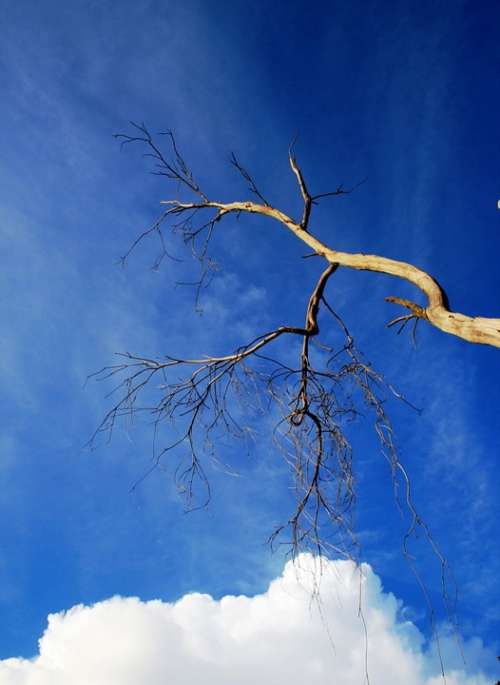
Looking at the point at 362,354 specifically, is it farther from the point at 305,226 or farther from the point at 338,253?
the point at 305,226

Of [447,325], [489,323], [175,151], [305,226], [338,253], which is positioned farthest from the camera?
[175,151]

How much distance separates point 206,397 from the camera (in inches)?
142

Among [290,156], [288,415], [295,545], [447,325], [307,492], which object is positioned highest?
[290,156]

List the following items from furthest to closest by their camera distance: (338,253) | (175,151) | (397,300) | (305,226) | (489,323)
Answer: (175,151)
(305,226)
(338,253)
(397,300)
(489,323)

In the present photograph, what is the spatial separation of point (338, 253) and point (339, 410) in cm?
110

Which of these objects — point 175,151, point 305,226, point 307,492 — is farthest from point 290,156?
point 307,492

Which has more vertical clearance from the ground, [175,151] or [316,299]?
[175,151]

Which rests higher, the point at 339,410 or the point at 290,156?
the point at 290,156

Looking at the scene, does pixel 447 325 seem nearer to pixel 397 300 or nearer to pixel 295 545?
pixel 397 300

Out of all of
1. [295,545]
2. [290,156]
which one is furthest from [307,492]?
[290,156]

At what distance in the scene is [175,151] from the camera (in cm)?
418

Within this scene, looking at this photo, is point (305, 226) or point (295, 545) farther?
point (305, 226)

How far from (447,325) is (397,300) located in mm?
466

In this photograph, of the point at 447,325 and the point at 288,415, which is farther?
the point at 288,415
